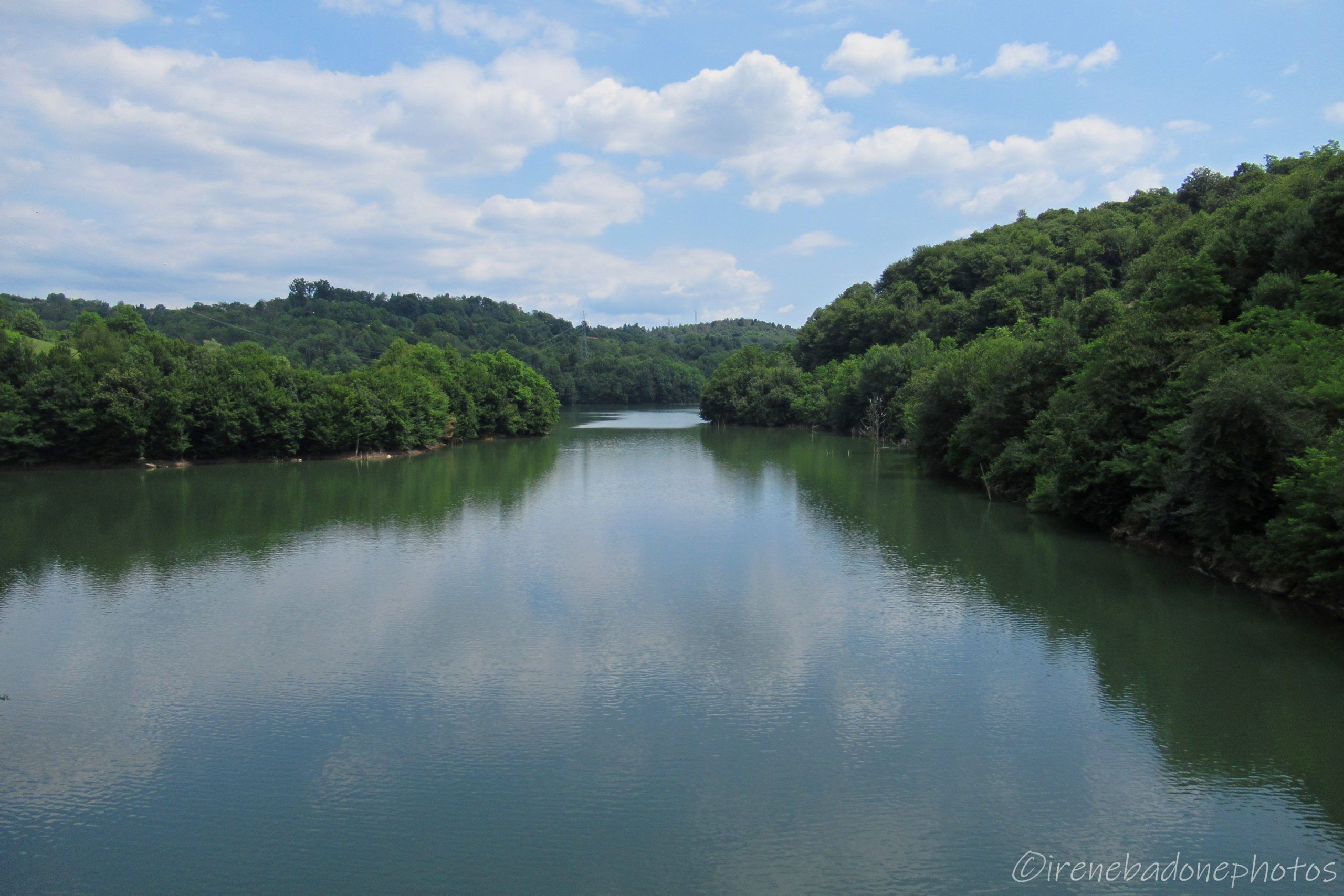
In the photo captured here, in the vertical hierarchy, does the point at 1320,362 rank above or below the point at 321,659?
above

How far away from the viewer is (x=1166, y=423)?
26562 mm

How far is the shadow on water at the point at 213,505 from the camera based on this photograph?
28.4 m

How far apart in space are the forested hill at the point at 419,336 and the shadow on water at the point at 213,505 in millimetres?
57308

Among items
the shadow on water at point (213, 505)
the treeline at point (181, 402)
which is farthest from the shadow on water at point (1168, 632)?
the treeline at point (181, 402)

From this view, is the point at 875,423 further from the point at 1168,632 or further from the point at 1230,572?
the point at 1168,632

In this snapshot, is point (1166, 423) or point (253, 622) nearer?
point (253, 622)

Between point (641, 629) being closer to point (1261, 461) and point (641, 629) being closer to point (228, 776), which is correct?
point (228, 776)

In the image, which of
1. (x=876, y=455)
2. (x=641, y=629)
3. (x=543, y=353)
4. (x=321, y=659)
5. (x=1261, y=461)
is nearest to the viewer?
(x=321, y=659)

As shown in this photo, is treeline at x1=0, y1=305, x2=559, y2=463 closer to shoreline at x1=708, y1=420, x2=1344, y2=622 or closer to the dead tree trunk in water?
the dead tree trunk in water

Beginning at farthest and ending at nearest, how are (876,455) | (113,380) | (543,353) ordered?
(543,353) → (876,455) → (113,380)

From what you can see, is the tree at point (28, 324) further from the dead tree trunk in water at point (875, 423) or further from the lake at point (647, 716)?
the dead tree trunk in water at point (875, 423)

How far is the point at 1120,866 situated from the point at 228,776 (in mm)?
12522

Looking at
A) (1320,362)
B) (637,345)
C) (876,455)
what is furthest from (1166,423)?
(637,345)

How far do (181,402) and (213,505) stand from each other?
18222 mm
